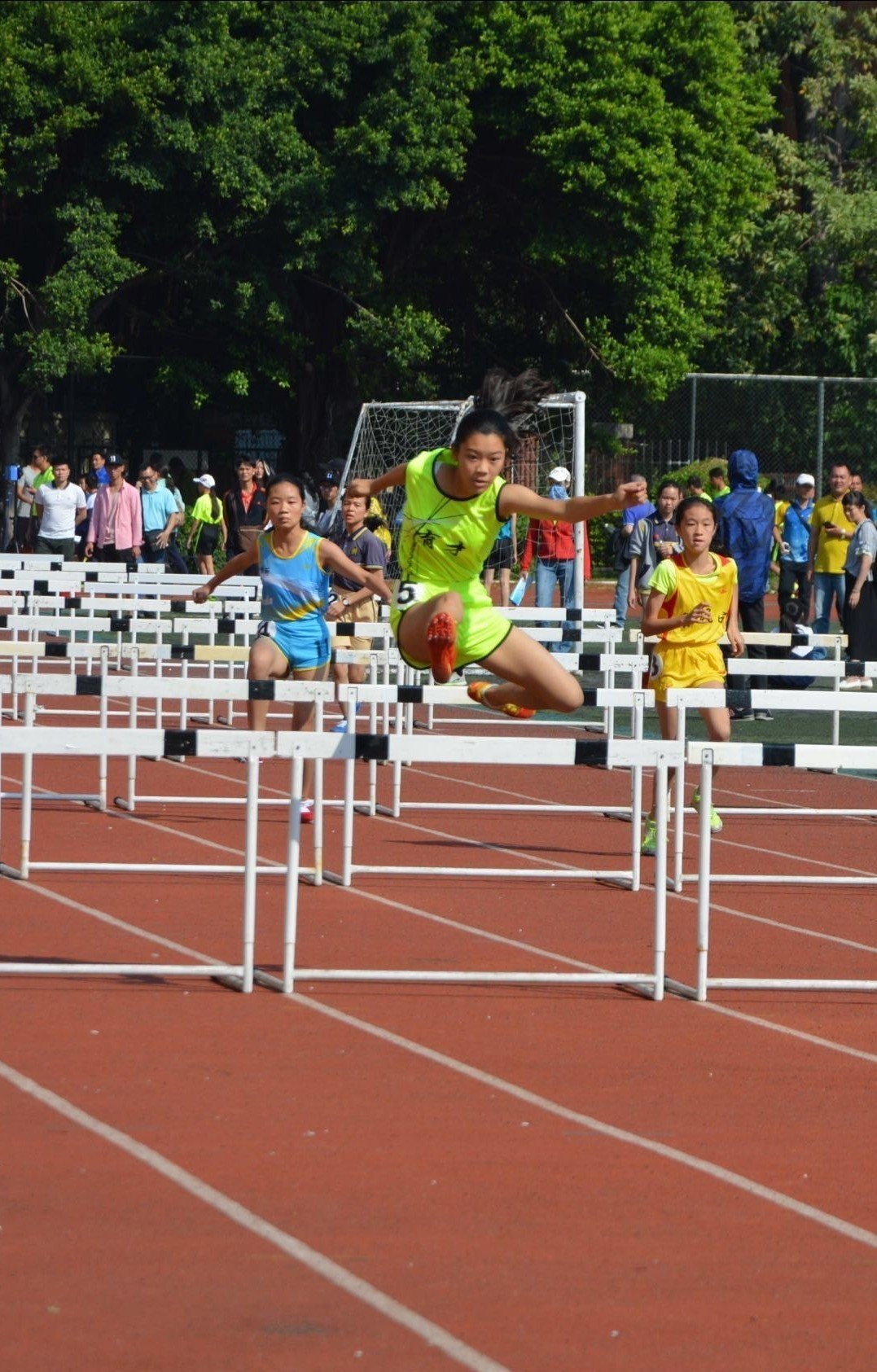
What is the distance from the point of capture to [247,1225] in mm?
4879

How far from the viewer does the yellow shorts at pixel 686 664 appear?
36.7 ft

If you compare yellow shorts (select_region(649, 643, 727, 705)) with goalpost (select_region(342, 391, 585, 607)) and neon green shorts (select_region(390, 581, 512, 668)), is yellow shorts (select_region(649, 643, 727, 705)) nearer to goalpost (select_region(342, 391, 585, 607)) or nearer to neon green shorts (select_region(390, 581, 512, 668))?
neon green shorts (select_region(390, 581, 512, 668))

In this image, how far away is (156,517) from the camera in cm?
2847

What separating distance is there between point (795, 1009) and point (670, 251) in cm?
3175

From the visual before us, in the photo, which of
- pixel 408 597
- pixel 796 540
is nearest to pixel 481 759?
pixel 408 597

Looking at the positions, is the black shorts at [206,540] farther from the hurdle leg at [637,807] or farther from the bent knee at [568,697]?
the bent knee at [568,697]

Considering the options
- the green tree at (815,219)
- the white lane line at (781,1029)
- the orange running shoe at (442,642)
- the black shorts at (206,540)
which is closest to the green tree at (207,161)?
the black shorts at (206,540)

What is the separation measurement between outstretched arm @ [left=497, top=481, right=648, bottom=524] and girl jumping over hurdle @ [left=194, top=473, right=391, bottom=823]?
3.05 metres

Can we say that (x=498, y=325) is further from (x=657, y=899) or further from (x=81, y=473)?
(x=657, y=899)

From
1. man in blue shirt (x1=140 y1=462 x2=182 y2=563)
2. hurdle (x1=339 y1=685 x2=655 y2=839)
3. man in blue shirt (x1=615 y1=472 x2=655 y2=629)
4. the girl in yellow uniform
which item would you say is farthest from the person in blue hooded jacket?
man in blue shirt (x1=140 y1=462 x2=182 y2=563)

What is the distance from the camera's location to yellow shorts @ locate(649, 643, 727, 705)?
1119cm

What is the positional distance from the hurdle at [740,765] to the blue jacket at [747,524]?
1043cm

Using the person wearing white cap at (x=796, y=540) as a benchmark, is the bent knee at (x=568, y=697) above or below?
below

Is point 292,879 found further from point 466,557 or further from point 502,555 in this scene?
point 502,555
